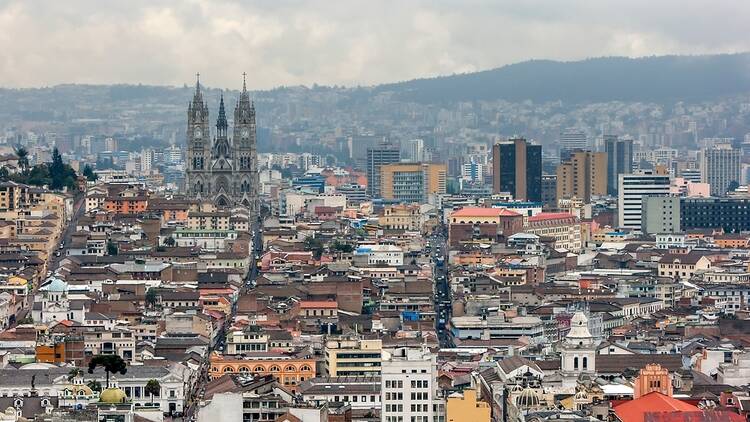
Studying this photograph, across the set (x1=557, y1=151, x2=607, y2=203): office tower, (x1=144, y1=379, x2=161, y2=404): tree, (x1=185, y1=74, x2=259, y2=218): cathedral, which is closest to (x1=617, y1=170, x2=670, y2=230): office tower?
(x1=557, y1=151, x2=607, y2=203): office tower

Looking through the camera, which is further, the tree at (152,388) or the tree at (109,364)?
the tree at (109,364)

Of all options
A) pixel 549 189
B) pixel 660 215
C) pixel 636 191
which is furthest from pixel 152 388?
pixel 549 189

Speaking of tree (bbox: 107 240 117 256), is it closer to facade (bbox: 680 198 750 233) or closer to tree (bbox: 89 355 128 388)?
tree (bbox: 89 355 128 388)

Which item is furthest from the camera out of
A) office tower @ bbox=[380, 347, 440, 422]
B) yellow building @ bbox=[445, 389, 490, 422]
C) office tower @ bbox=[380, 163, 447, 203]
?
office tower @ bbox=[380, 163, 447, 203]

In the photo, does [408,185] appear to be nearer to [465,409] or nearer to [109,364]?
[109,364]

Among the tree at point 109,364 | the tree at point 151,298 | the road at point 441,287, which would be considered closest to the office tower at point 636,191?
the road at point 441,287

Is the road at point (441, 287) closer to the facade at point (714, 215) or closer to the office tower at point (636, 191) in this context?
the office tower at point (636, 191)

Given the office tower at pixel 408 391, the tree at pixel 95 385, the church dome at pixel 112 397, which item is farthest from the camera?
the tree at pixel 95 385
